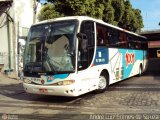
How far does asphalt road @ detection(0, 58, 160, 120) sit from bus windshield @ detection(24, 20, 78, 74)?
4.18 ft

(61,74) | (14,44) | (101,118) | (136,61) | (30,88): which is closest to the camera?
(101,118)

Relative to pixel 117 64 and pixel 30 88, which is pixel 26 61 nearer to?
pixel 30 88

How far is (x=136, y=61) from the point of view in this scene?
19.6 meters

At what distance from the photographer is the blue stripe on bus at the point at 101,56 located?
12506 mm

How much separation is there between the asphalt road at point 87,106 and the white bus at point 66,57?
0.50 m

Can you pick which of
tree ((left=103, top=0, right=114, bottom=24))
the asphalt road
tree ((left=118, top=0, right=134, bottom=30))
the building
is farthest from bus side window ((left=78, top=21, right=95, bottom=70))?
tree ((left=118, top=0, right=134, bottom=30))

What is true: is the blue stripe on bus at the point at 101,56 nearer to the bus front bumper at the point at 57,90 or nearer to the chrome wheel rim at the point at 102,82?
the chrome wheel rim at the point at 102,82

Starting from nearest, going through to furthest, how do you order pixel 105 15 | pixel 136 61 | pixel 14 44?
pixel 136 61 < pixel 14 44 < pixel 105 15

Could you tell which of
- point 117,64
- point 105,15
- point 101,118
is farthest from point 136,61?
point 101,118

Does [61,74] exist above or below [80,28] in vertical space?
below

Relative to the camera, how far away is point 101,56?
13008 millimetres

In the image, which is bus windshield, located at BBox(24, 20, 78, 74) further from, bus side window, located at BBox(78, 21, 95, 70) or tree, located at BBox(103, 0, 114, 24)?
tree, located at BBox(103, 0, 114, 24)

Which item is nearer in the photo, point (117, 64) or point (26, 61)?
point (26, 61)

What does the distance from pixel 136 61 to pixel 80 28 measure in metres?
9.03
